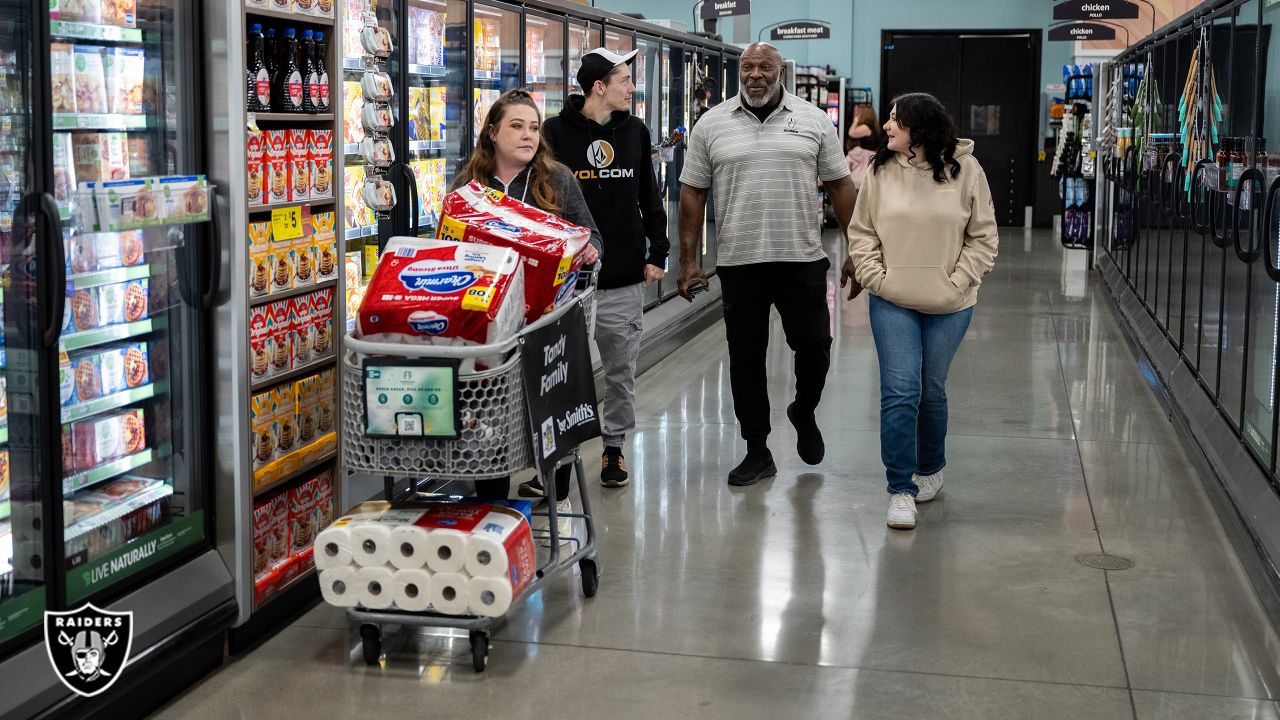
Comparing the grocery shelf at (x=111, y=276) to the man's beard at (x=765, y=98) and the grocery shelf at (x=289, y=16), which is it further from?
the man's beard at (x=765, y=98)

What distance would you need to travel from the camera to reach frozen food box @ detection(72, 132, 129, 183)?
10.1 feet

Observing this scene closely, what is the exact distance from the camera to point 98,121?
3.09 m

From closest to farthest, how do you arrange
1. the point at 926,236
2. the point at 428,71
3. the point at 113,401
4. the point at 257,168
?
the point at 113,401 → the point at 257,168 → the point at 926,236 → the point at 428,71

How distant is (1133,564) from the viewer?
447 centimetres

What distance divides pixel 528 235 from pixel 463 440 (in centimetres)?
63

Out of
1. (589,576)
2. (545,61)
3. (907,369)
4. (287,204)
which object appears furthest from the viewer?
(545,61)

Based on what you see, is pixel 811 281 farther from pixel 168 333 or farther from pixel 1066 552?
pixel 168 333

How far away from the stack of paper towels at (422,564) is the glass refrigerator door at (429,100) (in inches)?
63.4

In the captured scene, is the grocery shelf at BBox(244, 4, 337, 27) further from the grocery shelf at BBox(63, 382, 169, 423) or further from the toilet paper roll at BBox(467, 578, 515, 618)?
the toilet paper roll at BBox(467, 578, 515, 618)

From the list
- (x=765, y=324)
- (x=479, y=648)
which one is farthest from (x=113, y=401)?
(x=765, y=324)

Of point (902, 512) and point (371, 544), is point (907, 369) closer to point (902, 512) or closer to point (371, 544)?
point (902, 512)

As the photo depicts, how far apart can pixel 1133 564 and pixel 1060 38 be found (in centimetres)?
1277

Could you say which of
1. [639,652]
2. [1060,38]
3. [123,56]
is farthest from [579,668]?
[1060,38]

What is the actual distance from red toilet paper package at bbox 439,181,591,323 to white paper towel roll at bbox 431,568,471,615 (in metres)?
0.73
